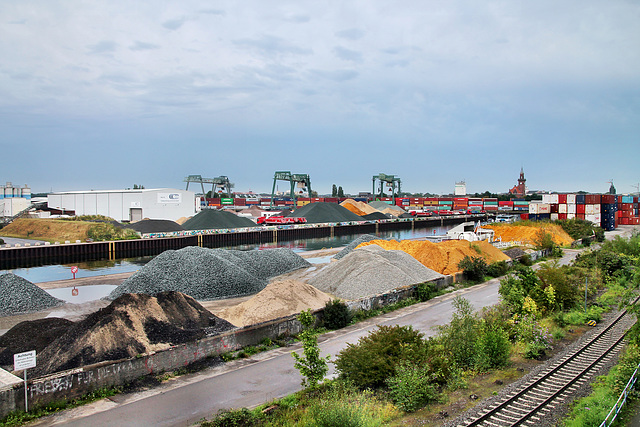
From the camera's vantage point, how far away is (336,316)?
17797 mm

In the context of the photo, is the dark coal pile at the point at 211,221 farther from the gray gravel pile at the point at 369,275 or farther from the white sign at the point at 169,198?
the gray gravel pile at the point at 369,275

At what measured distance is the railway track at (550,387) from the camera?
983 cm

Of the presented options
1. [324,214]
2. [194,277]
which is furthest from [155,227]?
[194,277]

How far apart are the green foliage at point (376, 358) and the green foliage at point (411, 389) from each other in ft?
1.75

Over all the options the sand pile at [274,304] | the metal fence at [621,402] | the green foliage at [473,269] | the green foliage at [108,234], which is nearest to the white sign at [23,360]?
the sand pile at [274,304]

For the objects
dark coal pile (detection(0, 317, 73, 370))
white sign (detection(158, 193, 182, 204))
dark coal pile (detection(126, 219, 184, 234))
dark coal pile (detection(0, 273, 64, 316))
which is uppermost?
white sign (detection(158, 193, 182, 204))

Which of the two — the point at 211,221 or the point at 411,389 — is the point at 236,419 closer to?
the point at 411,389

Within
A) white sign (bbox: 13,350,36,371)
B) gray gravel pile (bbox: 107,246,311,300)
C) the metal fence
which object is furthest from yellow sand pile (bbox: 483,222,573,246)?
white sign (bbox: 13,350,36,371)

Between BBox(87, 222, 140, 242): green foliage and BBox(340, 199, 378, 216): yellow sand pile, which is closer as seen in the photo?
BBox(87, 222, 140, 242): green foliage

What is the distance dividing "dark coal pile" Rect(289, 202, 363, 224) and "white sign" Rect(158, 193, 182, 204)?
855 inches

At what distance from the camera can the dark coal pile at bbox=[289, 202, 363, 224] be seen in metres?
84.3

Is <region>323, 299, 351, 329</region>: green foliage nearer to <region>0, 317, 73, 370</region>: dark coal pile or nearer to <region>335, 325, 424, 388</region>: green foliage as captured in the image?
<region>335, 325, 424, 388</region>: green foliage

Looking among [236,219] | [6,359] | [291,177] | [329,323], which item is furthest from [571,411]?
[291,177]

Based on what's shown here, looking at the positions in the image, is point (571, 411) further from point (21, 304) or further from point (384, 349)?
point (21, 304)
